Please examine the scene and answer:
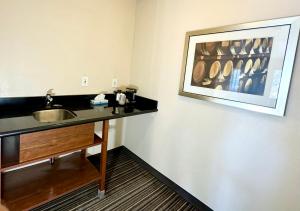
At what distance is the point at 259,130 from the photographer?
143 centimetres

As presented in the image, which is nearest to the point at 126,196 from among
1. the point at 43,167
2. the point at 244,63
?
the point at 43,167

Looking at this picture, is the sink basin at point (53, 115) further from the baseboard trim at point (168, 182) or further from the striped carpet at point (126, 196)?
the baseboard trim at point (168, 182)

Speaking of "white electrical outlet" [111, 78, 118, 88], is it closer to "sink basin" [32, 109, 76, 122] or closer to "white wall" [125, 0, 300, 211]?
"white wall" [125, 0, 300, 211]

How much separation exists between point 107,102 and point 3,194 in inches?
50.7

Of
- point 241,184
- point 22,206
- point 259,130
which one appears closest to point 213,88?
point 259,130

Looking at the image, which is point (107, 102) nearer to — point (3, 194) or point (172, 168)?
point (172, 168)

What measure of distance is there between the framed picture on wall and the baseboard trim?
1046 mm

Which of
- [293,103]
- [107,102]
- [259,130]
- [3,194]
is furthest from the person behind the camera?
[107,102]

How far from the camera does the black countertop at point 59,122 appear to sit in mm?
1291

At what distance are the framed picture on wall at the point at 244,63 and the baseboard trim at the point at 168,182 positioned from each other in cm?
105

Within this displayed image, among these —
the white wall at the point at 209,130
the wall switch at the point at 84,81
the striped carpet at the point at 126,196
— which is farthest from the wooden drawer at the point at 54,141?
the white wall at the point at 209,130

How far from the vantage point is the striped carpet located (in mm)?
1797

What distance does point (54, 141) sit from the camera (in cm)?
153

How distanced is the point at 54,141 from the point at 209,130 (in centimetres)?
136
